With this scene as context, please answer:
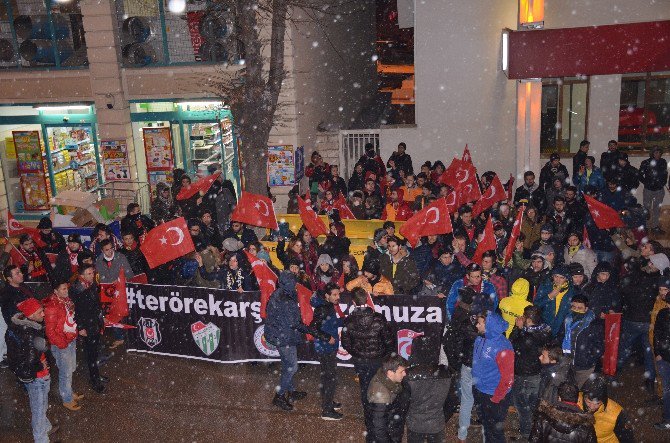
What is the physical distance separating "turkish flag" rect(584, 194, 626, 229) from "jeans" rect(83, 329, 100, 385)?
23.2 feet

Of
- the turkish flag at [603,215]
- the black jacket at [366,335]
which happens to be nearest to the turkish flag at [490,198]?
the turkish flag at [603,215]

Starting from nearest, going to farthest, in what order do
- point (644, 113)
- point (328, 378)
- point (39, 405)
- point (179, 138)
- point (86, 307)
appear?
1. point (39, 405)
2. point (328, 378)
3. point (86, 307)
4. point (644, 113)
5. point (179, 138)

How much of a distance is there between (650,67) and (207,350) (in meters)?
9.95

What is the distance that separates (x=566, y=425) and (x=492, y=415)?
1513 mm

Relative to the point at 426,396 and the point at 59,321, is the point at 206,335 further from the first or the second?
the point at 426,396

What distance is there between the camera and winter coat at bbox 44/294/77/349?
7941 mm

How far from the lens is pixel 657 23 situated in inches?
521

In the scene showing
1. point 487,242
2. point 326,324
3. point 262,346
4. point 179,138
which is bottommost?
point 262,346

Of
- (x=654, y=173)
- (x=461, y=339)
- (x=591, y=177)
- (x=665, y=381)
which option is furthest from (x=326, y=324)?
(x=654, y=173)

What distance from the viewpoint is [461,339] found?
704 cm

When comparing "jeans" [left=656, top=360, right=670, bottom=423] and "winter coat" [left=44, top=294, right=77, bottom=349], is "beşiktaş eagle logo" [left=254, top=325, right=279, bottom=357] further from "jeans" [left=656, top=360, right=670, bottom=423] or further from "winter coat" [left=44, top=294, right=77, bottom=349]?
"jeans" [left=656, top=360, right=670, bottom=423]

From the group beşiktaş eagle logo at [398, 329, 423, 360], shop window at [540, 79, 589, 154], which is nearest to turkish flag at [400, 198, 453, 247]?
beşiktaş eagle logo at [398, 329, 423, 360]

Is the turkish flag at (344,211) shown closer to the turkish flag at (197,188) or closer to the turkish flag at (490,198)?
the turkish flag at (490,198)

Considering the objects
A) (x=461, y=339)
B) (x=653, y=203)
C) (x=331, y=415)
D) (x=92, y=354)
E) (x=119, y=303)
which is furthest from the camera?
(x=653, y=203)
